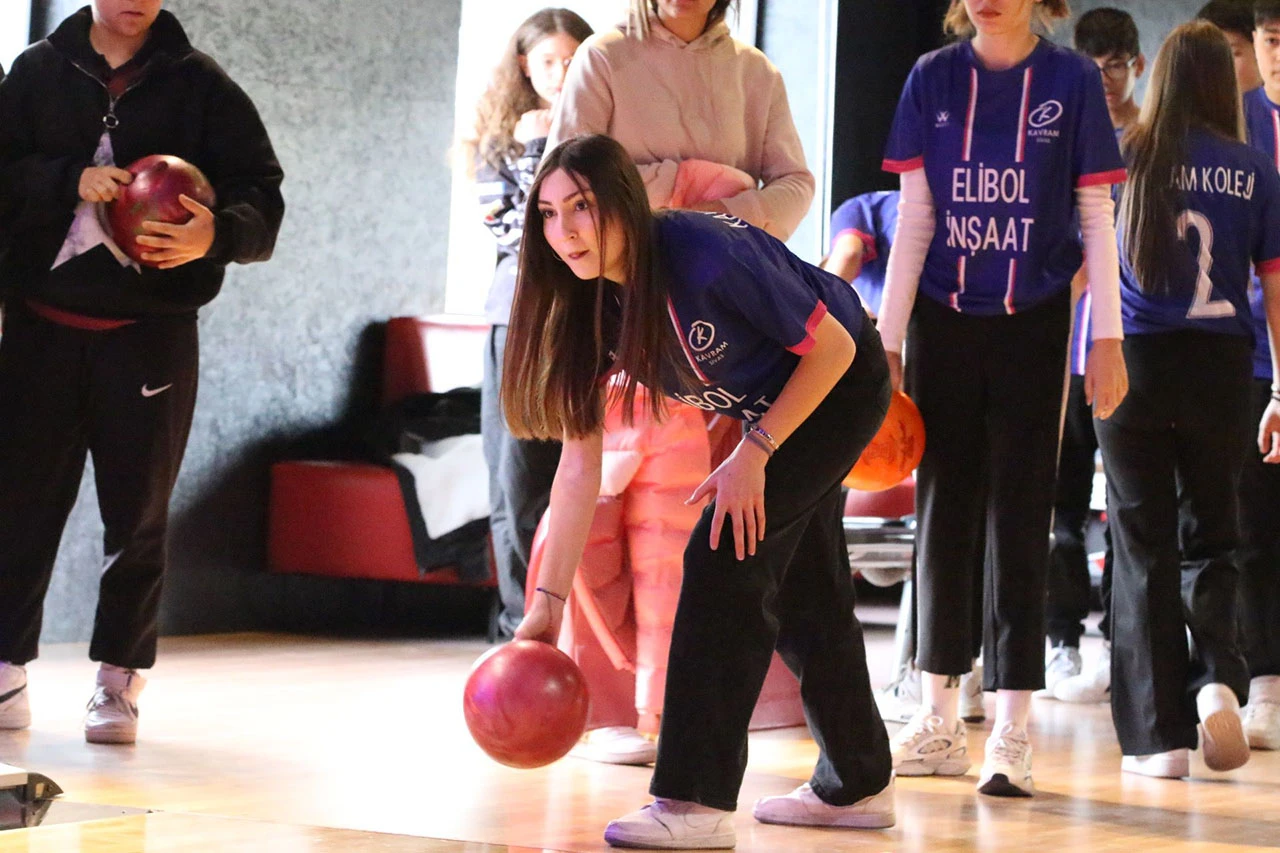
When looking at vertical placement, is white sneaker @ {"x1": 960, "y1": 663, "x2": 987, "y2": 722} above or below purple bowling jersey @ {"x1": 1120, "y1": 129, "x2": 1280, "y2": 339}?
below

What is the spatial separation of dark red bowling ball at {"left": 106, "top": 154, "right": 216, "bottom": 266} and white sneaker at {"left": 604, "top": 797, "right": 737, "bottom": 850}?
1447 mm

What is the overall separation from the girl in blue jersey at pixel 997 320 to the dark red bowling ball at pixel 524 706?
0.98m

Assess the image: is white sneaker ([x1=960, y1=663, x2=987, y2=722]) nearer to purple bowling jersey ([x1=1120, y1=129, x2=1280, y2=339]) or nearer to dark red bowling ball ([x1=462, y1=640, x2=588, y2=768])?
purple bowling jersey ([x1=1120, y1=129, x2=1280, y2=339])

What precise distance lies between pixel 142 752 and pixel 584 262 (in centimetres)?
139

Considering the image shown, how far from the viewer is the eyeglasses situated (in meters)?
4.30

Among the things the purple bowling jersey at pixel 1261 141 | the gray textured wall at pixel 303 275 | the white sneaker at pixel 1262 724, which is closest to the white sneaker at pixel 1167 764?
the white sneaker at pixel 1262 724

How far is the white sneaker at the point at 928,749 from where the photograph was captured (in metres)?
3.16

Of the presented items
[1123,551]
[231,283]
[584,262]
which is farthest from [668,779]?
[231,283]

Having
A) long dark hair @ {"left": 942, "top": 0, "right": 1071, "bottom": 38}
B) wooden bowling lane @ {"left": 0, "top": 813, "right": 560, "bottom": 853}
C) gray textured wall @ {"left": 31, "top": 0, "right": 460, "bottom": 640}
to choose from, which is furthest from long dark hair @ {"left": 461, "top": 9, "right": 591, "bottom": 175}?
wooden bowling lane @ {"left": 0, "top": 813, "right": 560, "bottom": 853}

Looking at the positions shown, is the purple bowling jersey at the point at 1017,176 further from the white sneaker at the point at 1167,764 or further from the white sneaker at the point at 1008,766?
the white sneaker at the point at 1167,764

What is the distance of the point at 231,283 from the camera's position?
5234mm

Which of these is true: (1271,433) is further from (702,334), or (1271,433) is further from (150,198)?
(150,198)

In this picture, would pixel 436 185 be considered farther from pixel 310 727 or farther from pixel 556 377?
pixel 556 377

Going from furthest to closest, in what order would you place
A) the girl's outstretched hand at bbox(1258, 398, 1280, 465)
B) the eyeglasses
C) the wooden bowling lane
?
the eyeglasses, the girl's outstretched hand at bbox(1258, 398, 1280, 465), the wooden bowling lane
